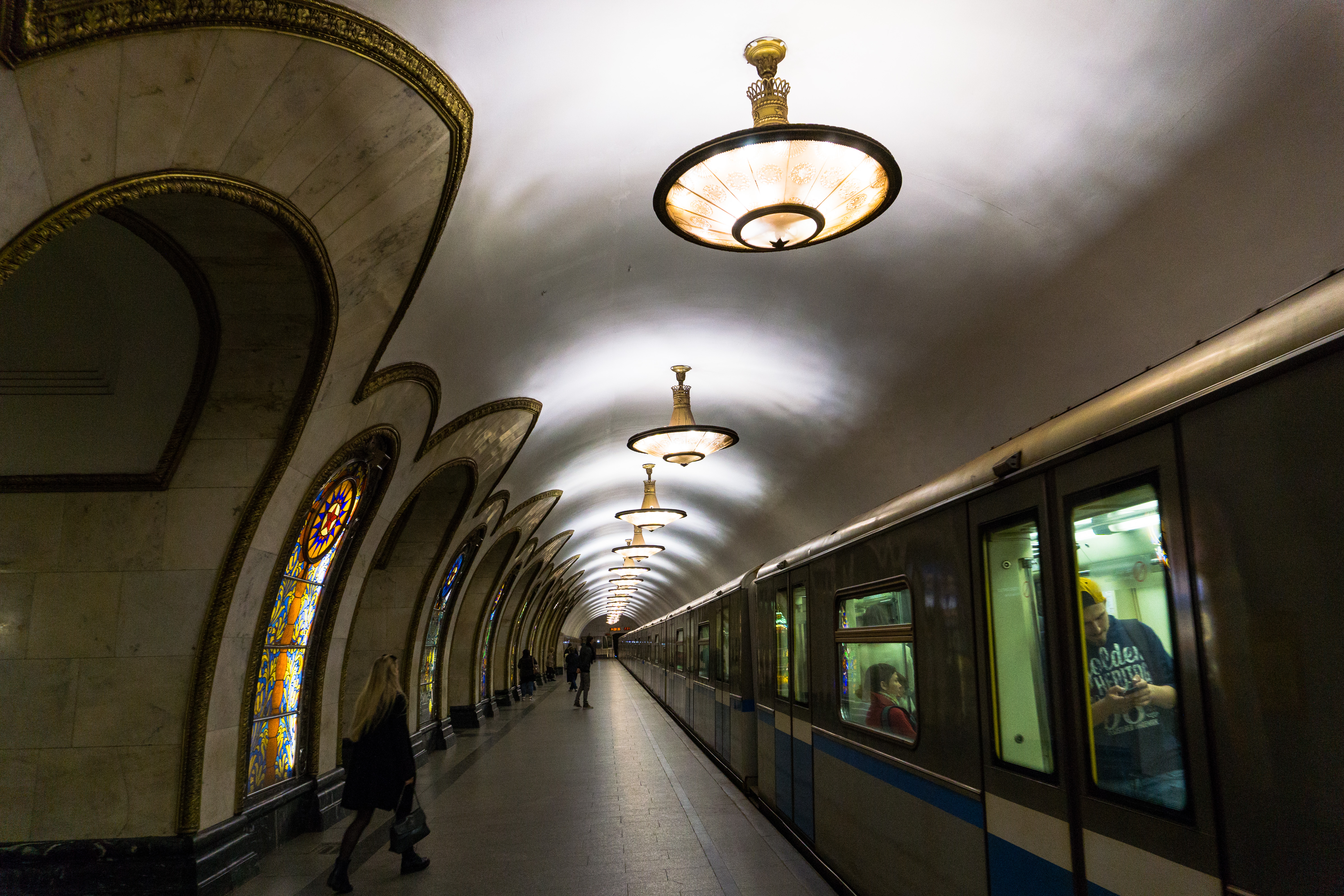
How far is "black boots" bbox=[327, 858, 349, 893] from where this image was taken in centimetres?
607

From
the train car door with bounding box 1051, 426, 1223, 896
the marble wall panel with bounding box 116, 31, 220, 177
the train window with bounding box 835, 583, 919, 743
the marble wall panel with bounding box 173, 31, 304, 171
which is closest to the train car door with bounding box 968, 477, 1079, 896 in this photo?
the train car door with bounding box 1051, 426, 1223, 896

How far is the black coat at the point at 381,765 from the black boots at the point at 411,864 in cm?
58

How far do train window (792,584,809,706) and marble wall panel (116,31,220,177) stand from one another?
5.38m

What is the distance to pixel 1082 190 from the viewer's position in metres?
5.43

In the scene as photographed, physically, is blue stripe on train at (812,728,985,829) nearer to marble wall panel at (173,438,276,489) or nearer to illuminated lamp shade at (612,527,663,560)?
marble wall panel at (173,438,276,489)

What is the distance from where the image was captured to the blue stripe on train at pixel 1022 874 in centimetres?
319

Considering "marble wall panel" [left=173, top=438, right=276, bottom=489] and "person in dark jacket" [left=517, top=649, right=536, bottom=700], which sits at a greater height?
"marble wall panel" [left=173, top=438, right=276, bottom=489]

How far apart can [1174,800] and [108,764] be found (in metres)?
6.31

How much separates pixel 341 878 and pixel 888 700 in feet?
13.0

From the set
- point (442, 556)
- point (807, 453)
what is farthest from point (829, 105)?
point (442, 556)

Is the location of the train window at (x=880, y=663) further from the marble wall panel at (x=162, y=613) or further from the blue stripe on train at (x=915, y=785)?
the marble wall panel at (x=162, y=613)

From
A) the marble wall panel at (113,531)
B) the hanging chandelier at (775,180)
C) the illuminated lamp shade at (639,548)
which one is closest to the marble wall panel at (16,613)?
the marble wall panel at (113,531)

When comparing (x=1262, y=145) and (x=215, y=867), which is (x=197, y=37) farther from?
(x=215, y=867)

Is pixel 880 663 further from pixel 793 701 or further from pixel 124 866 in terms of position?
pixel 124 866
